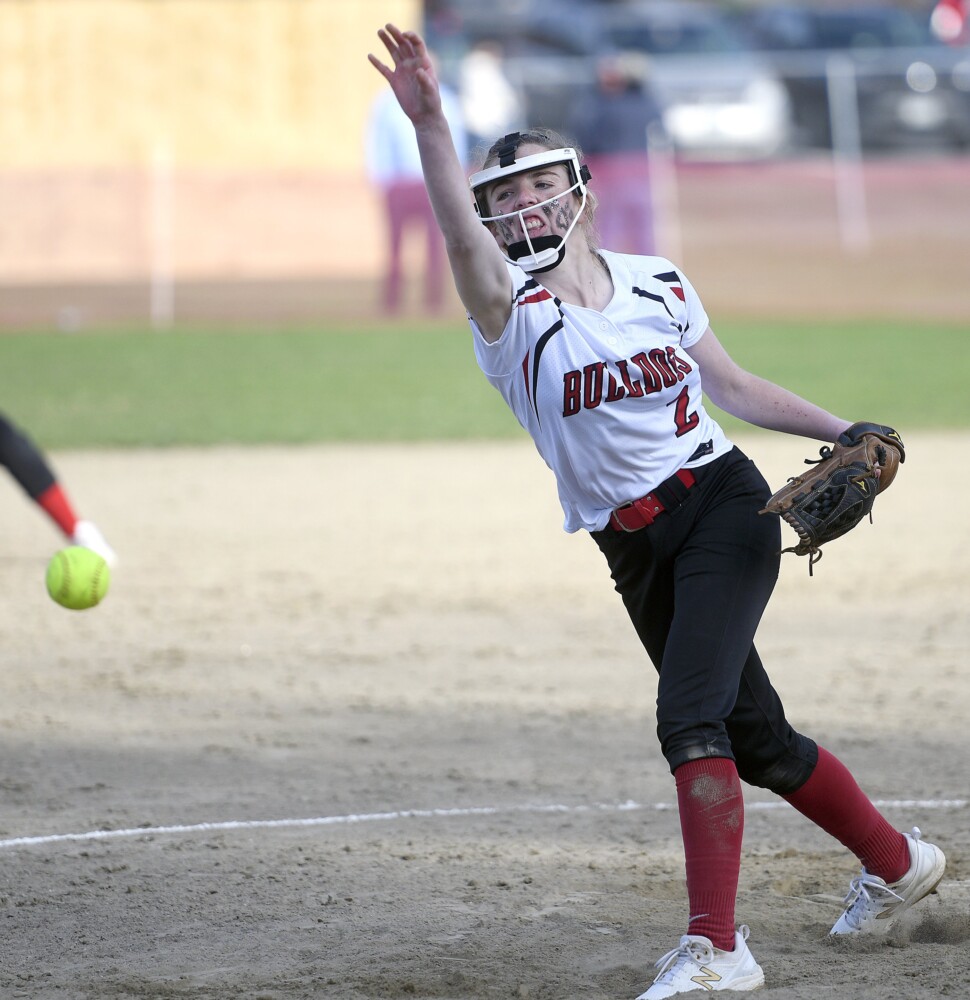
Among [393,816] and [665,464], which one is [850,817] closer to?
[665,464]

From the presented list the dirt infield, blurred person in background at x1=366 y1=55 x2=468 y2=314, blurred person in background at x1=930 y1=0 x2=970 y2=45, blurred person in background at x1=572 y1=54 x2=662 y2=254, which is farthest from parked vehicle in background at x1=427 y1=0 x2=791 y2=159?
the dirt infield

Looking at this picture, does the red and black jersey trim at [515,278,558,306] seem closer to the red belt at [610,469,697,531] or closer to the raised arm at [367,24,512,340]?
the raised arm at [367,24,512,340]

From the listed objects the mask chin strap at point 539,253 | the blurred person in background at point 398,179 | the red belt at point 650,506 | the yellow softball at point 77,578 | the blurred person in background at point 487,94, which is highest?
the blurred person in background at point 487,94

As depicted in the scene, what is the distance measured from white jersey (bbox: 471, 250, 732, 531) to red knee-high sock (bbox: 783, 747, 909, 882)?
806mm

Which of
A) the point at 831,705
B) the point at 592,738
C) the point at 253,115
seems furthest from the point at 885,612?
the point at 253,115

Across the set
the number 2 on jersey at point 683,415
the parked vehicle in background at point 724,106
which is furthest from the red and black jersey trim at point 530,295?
the parked vehicle in background at point 724,106

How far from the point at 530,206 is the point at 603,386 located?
1.47 ft

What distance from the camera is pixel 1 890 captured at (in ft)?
13.5

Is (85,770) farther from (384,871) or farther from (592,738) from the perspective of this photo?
(592,738)

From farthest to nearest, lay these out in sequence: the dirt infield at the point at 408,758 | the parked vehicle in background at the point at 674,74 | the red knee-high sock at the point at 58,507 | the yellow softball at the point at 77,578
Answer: the parked vehicle in background at the point at 674,74, the red knee-high sock at the point at 58,507, the yellow softball at the point at 77,578, the dirt infield at the point at 408,758

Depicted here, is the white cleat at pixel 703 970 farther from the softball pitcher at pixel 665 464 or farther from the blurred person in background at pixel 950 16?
the blurred person in background at pixel 950 16

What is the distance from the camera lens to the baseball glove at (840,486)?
364 centimetres

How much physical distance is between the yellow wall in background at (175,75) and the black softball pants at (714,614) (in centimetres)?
2046

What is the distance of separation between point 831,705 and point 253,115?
19867 millimetres
